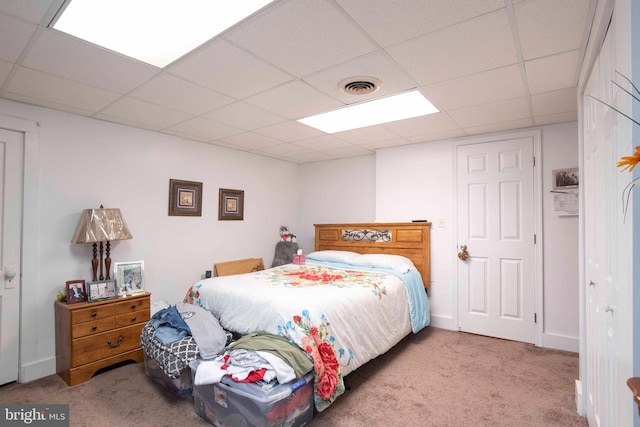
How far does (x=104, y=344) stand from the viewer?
8.96ft

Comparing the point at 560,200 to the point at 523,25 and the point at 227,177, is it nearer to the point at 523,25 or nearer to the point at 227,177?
the point at 523,25

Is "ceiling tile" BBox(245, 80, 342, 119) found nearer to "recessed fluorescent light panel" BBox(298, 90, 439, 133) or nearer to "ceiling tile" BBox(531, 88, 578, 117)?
"recessed fluorescent light panel" BBox(298, 90, 439, 133)

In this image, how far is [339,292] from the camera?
259 cm

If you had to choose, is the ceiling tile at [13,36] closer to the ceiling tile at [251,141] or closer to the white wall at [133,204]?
the white wall at [133,204]

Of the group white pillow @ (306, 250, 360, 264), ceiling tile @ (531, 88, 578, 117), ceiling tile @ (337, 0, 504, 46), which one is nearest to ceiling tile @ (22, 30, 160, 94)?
ceiling tile @ (337, 0, 504, 46)

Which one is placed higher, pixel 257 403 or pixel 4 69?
pixel 4 69

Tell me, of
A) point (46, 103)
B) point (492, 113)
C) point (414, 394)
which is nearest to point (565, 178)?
point (492, 113)

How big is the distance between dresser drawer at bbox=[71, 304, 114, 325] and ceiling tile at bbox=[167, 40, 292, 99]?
81.1 inches

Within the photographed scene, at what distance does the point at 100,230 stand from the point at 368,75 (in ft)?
8.72

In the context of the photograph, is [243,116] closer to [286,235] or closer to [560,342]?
[286,235]

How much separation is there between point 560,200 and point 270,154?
Answer: 362cm

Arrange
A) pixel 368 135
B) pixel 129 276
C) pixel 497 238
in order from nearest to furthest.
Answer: pixel 129 276, pixel 497 238, pixel 368 135

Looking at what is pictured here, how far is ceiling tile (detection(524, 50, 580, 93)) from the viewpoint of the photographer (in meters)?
1.98

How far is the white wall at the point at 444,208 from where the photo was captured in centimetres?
322
